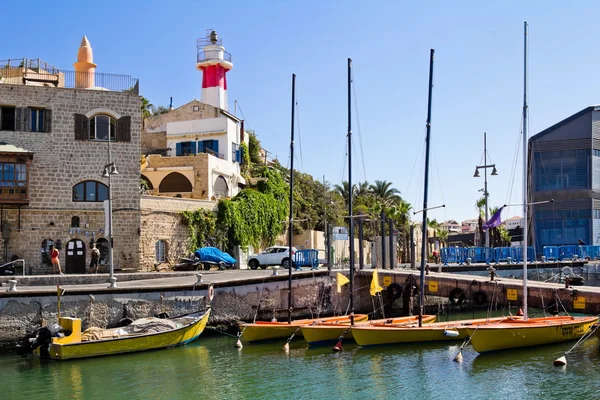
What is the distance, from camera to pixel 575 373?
2017 centimetres

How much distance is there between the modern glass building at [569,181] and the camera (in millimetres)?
50969

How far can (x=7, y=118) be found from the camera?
36688 mm

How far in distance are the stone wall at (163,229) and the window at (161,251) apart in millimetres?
159

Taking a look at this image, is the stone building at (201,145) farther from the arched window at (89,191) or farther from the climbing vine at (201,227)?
the arched window at (89,191)

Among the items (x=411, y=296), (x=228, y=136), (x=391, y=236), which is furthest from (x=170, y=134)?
(x=411, y=296)

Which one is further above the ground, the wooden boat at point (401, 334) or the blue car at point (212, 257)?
the blue car at point (212, 257)

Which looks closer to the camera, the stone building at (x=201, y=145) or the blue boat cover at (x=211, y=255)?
the blue boat cover at (x=211, y=255)

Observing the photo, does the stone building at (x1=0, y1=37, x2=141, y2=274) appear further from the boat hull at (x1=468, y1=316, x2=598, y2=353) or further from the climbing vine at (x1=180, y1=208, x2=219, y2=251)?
the boat hull at (x1=468, y1=316, x2=598, y2=353)

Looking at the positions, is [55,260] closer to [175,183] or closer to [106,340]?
[106,340]

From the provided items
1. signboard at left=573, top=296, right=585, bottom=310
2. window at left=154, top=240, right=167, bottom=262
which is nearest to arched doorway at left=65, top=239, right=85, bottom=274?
window at left=154, top=240, right=167, bottom=262

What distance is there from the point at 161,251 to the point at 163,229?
1.31m

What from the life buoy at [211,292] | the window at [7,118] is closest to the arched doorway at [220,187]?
the window at [7,118]

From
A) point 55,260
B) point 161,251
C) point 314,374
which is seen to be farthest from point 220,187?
point 314,374

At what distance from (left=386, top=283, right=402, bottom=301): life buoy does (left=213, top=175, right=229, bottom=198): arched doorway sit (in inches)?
730
